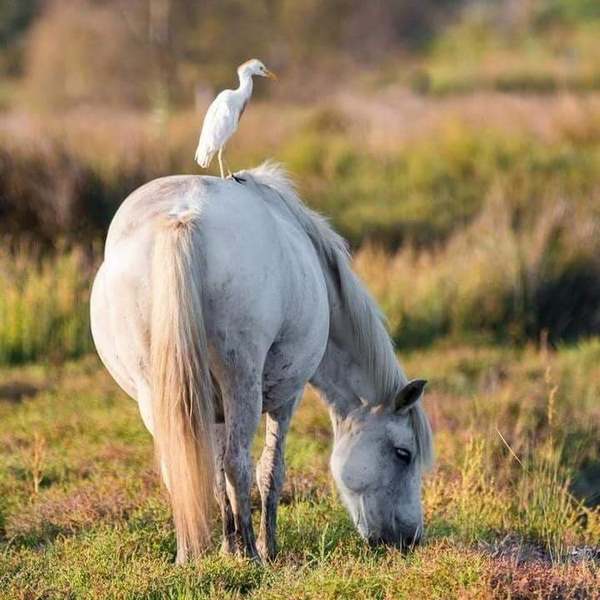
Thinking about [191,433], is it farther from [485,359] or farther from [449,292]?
[449,292]

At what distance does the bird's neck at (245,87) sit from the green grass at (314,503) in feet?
6.10

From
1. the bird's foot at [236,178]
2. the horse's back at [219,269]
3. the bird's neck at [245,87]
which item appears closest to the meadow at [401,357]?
the horse's back at [219,269]

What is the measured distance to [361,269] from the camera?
12.2 metres

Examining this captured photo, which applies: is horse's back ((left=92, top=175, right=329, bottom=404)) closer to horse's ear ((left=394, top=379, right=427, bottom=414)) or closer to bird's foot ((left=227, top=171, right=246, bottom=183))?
bird's foot ((left=227, top=171, right=246, bottom=183))

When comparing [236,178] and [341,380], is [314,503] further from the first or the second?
[236,178]

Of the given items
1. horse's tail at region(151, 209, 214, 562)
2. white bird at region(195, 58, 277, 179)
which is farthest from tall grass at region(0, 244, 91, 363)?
horse's tail at region(151, 209, 214, 562)

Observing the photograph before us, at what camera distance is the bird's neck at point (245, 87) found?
605 cm

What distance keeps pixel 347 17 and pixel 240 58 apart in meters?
8.50

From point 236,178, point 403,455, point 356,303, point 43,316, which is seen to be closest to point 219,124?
point 236,178

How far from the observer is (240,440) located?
197 inches

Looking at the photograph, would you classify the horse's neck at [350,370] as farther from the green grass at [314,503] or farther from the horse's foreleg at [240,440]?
the horse's foreleg at [240,440]

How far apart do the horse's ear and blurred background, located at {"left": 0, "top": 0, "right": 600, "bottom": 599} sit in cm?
60

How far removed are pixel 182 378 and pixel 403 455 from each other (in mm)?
1532

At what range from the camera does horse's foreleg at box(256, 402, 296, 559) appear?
5558 millimetres
